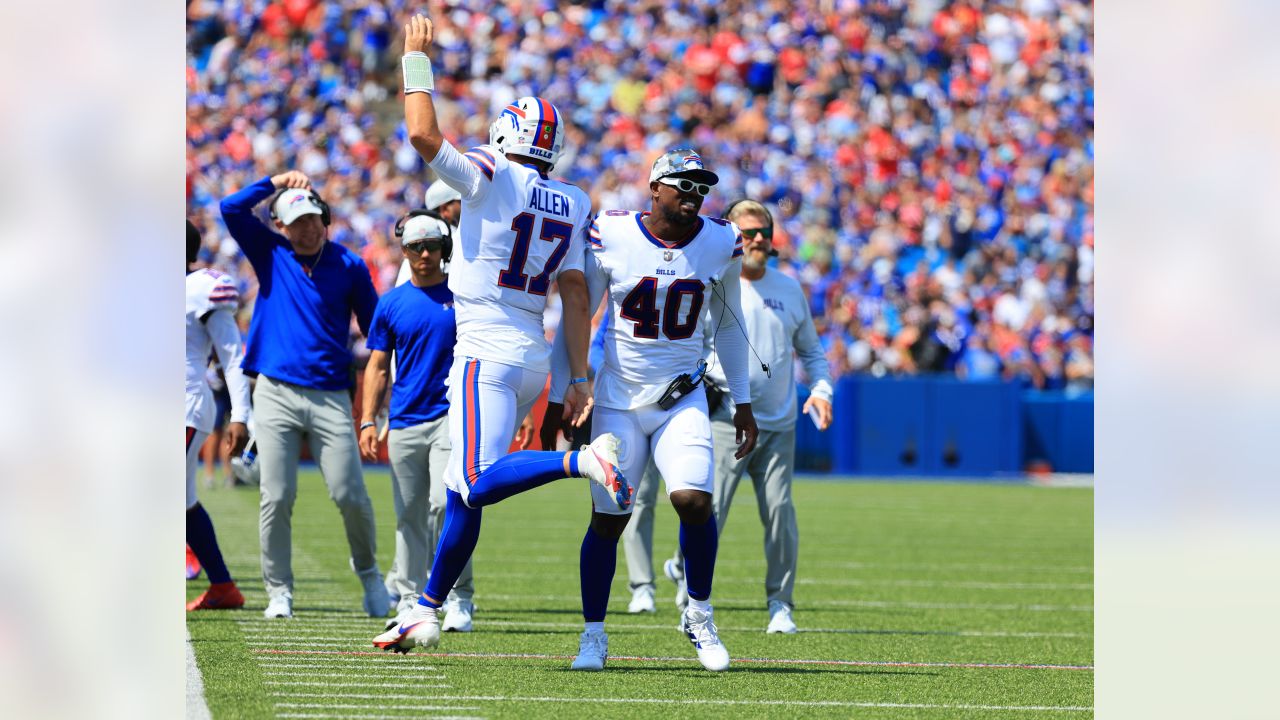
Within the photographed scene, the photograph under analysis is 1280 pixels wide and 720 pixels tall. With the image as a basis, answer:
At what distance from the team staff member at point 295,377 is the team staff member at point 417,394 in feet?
0.70

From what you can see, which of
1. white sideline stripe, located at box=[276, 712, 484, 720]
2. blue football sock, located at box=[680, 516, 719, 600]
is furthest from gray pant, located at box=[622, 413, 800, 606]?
white sideline stripe, located at box=[276, 712, 484, 720]

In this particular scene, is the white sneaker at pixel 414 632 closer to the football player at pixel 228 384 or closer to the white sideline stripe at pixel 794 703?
the white sideline stripe at pixel 794 703

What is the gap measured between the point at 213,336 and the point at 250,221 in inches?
26.6

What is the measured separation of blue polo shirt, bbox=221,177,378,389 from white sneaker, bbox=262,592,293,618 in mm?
1023

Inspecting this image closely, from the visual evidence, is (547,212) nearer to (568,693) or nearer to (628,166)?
(568,693)

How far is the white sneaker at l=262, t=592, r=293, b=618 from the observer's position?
840 cm

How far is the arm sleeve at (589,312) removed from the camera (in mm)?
6953

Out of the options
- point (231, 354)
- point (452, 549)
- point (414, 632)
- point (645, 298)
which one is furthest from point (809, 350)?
point (414, 632)

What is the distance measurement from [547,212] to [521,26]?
23125 millimetres

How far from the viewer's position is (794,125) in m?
27.1

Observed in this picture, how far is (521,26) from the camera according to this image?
2931 cm
